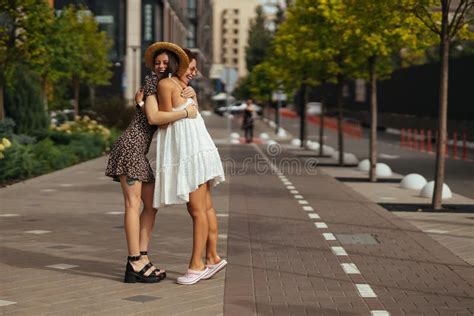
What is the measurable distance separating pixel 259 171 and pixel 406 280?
54.9 feet

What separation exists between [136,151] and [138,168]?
0.15 metres

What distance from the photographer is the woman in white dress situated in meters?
8.79

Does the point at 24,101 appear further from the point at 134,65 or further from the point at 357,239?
the point at 134,65

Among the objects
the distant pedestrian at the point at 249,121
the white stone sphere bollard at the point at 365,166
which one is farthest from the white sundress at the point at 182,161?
the distant pedestrian at the point at 249,121

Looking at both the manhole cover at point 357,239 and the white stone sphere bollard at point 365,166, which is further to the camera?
the white stone sphere bollard at point 365,166

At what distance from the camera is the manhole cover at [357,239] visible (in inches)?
467

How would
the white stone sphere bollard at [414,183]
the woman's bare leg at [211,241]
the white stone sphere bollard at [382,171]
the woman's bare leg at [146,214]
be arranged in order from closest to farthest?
1. the woman's bare leg at [146,214]
2. the woman's bare leg at [211,241]
3. the white stone sphere bollard at [414,183]
4. the white stone sphere bollard at [382,171]

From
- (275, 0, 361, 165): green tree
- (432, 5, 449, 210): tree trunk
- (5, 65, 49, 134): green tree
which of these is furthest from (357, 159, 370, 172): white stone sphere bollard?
(432, 5, 449, 210): tree trunk

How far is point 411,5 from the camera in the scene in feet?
54.4

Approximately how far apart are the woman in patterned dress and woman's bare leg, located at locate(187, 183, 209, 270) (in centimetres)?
33

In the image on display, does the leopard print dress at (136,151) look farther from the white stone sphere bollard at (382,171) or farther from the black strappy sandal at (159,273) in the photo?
the white stone sphere bollard at (382,171)

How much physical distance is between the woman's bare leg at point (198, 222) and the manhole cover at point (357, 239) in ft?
10.4

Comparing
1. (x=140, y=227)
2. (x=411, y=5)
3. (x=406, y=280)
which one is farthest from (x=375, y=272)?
(x=411, y=5)

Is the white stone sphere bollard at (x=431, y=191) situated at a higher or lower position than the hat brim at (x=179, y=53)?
lower
